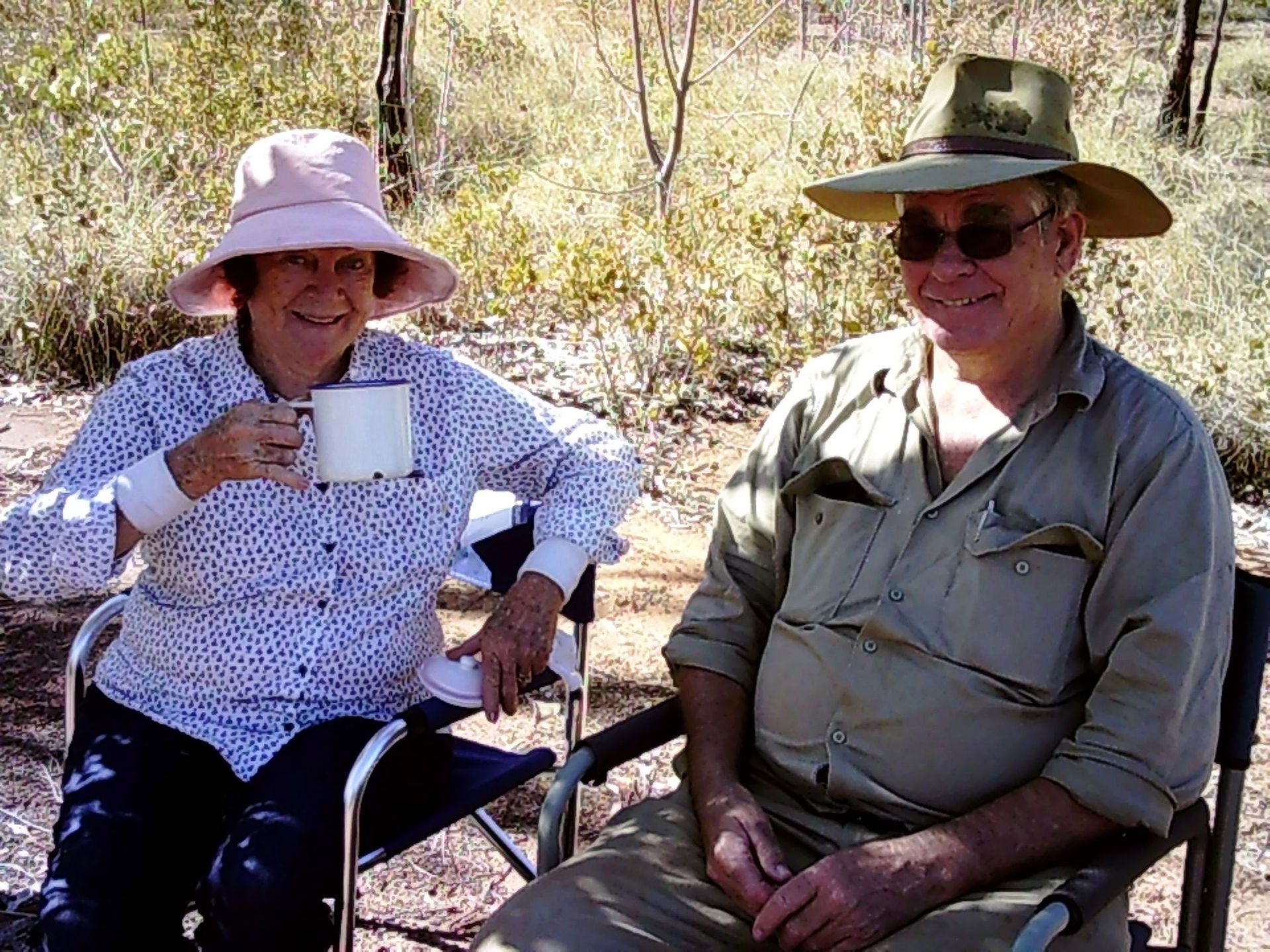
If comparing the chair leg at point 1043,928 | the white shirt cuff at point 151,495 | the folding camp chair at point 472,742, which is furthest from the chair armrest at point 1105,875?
the white shirt cuff at point 151,495

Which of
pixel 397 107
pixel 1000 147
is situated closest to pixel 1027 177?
pixel 1000 147

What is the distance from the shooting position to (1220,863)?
84.6 inches

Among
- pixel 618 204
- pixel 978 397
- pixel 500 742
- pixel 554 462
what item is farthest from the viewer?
pixel 618 204

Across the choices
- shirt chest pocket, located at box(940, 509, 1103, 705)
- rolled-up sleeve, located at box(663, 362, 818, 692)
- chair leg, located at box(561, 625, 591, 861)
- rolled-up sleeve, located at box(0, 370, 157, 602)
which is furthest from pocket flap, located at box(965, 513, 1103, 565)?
rolled-up sleeve, located at box(0, 370, 157, 602)

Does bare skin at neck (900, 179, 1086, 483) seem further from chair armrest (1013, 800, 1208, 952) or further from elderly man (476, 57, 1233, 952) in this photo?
chair armrest (1013, 800, 1208, 952)

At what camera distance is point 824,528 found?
2.33 metres

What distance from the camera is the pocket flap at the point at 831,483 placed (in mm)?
2332

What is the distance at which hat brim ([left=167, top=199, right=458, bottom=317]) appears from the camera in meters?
2.36

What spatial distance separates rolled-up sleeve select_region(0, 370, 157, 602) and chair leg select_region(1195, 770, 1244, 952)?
1.68m

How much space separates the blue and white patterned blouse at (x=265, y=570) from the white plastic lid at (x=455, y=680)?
15cm

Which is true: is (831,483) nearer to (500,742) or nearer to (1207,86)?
(500,742)

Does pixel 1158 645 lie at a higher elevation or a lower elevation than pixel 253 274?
lower

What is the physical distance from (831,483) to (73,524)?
3.83 ft

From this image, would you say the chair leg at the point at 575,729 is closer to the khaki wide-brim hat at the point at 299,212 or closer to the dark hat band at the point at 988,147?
the khaki wide-brim hat at the point at 299,212
